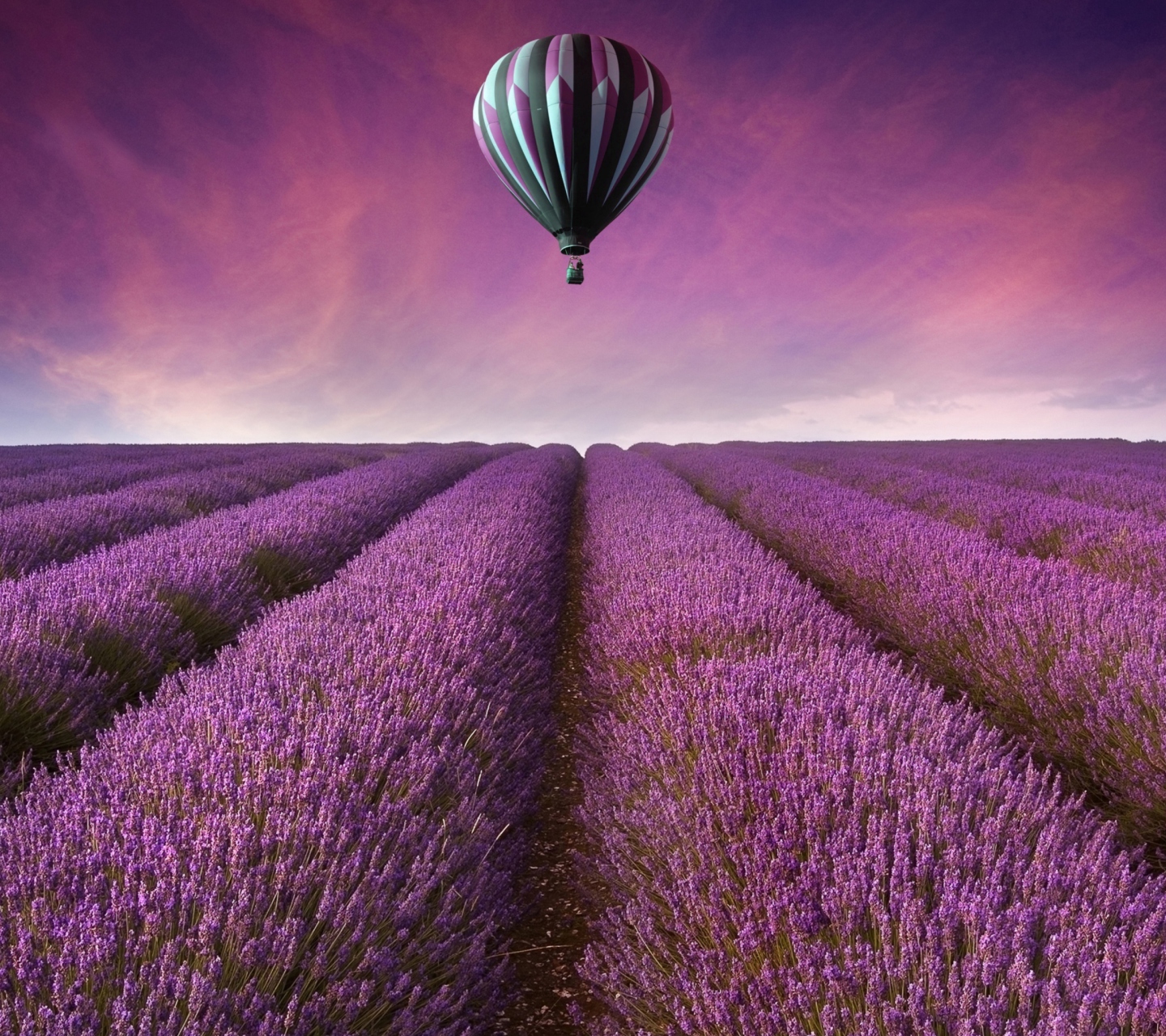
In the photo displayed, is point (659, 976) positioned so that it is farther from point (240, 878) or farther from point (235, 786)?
point (235, 786)

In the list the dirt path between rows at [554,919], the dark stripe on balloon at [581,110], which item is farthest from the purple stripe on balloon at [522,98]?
the dirt path between rows at [554,919]

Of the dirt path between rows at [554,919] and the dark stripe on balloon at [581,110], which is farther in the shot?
the dark stripe on balloon at [581,110]

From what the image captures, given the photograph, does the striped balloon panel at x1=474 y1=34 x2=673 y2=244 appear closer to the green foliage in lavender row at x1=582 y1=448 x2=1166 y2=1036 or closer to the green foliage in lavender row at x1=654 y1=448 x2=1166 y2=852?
the green foliage in lavender row at x1=654 y1=448 x2=1166 y2=852

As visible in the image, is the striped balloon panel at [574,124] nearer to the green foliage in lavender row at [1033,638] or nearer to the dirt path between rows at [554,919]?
the green foliage in lavender row at [1033,638]

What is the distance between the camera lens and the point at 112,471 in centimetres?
939

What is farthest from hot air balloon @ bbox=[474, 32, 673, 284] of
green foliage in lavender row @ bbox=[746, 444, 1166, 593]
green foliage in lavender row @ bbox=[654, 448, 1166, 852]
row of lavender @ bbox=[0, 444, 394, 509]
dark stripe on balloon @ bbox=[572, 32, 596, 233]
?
row of lavender @ bbox=[0, 444, 394, 509]

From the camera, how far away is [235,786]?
1.47 metres

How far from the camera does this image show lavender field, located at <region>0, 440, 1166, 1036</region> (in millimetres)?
1079

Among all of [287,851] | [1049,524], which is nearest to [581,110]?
[1049,524]

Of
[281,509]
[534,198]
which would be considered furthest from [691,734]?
[534,198]

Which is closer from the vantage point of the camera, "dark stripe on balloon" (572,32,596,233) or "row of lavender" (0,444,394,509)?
"dark stripe on balloon" (572,32,596,233)

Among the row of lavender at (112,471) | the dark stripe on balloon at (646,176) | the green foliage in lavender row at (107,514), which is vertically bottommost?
the green foliage in lavender row at (107,514)

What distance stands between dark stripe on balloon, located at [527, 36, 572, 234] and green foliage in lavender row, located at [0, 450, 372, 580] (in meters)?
4.94

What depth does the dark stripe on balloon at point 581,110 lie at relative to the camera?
22.1 ft
